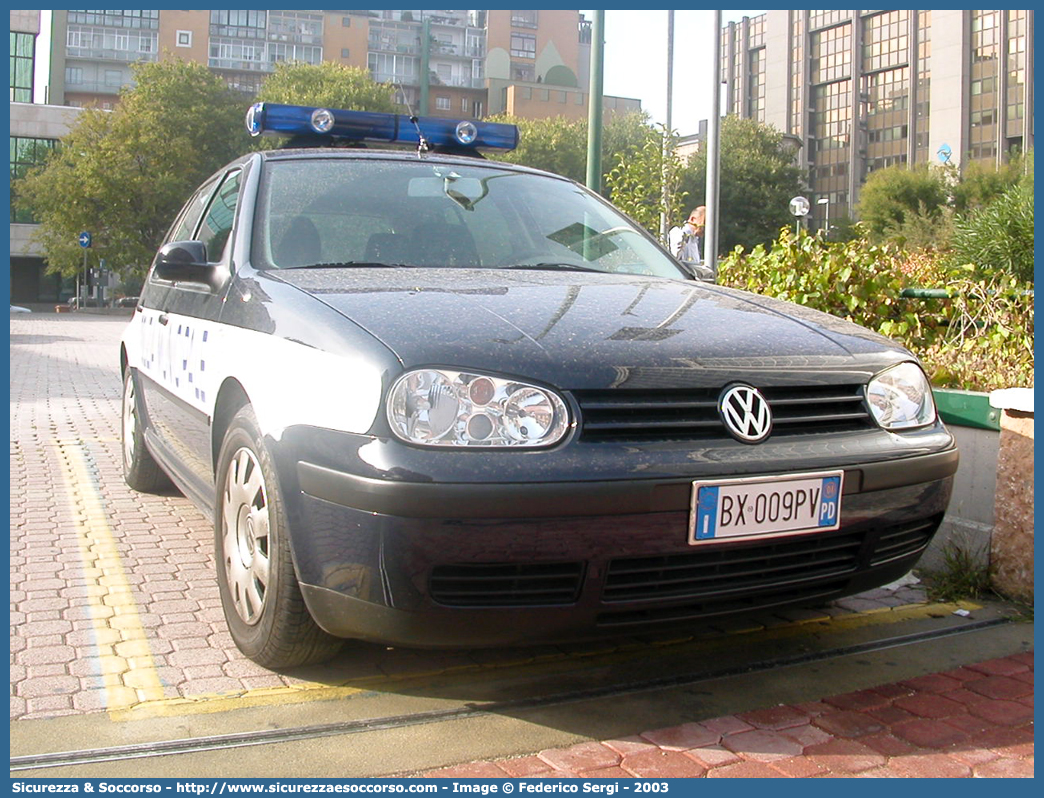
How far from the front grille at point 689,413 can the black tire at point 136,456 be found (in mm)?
3596

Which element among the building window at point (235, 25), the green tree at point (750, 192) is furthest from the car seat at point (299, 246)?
the building window at point (235, 25)

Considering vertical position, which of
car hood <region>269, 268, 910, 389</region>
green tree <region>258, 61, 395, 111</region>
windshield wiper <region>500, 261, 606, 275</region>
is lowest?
car hood <region>269, 268, 910, 389</region>

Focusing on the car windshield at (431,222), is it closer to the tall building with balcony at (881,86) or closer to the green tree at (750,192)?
the green tree at (750,192)

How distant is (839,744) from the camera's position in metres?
2.87

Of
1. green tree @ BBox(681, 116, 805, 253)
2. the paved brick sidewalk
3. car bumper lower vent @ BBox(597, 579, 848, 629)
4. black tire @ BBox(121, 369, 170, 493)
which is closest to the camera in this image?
the paved brick sidewalk

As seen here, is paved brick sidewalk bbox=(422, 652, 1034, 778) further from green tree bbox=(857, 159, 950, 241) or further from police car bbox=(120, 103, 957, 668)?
green tree bbox=(857, 159, 950, 241)

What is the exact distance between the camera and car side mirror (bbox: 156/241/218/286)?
3.87 metres

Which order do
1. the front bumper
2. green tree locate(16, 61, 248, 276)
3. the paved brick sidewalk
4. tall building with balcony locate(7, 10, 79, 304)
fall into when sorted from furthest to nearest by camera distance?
tall building with balcony locate(7, 10, 79, 304)
green tree locate(16, 61, 248, 276)
the paved brick sidewalk
the front bumper

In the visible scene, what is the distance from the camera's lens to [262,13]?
9612 cm

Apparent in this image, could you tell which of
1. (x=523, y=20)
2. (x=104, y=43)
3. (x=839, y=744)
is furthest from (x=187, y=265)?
(x=523, y=20)

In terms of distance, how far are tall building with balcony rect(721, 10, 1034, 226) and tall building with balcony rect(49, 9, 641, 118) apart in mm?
13944

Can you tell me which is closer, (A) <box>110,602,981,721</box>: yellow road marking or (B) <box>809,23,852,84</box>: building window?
(A) <box>110,602,981,721</box>: yellow road marking

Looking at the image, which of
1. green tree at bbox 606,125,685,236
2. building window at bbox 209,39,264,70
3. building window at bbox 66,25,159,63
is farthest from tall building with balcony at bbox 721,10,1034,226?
green tree at bbox 606,125,685,236

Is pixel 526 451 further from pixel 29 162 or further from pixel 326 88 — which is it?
pixel 29 162
